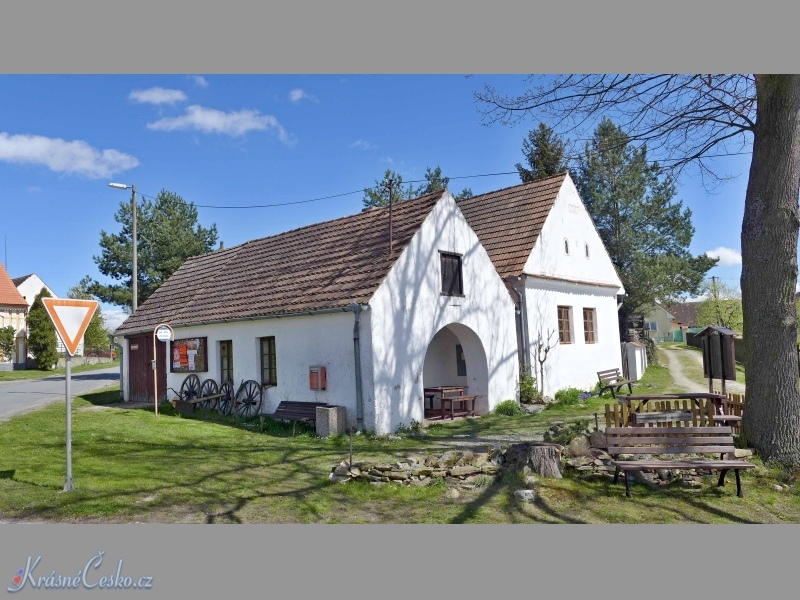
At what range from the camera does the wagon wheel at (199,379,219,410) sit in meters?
18.0

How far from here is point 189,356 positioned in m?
19.1

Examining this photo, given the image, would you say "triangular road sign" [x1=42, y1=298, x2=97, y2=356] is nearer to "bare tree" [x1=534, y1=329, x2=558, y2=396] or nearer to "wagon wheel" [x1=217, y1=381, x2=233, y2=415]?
"wagon wheel" [x1=217, y1=381, x2=233, y2=415]

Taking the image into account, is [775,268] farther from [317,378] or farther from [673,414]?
[317,378]

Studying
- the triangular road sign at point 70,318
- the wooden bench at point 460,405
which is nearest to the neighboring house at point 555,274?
the wooden bench at point 460,405

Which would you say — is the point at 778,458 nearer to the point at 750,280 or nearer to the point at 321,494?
the point at 750,280

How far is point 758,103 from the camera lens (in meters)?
10.1

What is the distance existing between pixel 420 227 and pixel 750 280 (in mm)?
7255

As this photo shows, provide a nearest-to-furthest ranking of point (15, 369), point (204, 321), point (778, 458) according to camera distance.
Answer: point (778, 458), point (204, 321), point (15, 369)

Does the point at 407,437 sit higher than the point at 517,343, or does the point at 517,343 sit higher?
the point at 517,343

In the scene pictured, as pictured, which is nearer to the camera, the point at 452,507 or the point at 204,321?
the point at 452,507

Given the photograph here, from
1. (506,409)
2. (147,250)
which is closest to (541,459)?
(506,409)

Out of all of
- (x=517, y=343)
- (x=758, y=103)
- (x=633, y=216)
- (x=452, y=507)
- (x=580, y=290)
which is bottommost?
(x=452, y=507)
